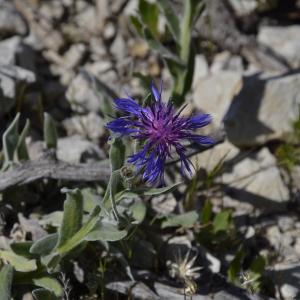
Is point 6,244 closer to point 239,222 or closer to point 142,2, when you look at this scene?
point 239,222

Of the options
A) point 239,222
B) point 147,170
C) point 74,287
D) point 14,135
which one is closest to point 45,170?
point 14,135

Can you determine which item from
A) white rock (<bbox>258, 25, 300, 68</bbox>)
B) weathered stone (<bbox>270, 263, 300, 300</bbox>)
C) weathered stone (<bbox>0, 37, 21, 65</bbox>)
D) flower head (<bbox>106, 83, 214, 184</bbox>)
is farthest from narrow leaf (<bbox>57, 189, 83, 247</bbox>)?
white rock (<bbox>258, 25, 300, 68</bbox>)

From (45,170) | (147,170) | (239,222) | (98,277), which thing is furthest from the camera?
(239,222)

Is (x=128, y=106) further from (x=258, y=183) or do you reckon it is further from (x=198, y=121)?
(x=258, y=183)

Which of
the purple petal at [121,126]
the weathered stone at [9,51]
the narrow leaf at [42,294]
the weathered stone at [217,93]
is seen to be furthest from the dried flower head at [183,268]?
the weathered stone at [9,51]

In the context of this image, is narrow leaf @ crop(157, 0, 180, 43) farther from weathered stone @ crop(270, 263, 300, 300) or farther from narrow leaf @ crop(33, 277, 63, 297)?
narrow leaf @ crop(33, 277, 63, 297)
